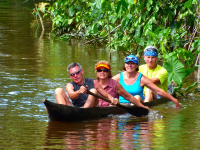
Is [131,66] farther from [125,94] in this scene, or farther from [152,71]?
[152,71]

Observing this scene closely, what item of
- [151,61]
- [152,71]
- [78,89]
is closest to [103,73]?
[78,89]

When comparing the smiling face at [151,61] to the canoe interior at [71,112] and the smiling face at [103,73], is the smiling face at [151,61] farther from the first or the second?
the canoe interior at [71,112]

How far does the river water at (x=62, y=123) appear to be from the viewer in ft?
18.4

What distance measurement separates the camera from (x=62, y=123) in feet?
22.2

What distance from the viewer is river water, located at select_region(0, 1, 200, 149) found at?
220 inches

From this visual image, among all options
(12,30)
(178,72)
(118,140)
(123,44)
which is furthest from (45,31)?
(118,140)

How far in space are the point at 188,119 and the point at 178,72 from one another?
2.02 m

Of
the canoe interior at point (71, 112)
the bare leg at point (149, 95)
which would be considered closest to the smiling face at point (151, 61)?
the bare leg at point (149, 95)

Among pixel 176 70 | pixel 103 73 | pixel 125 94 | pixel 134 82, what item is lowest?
pixel 125 94

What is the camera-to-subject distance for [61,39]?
18.7 m

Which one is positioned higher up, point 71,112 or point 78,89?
point 78,89

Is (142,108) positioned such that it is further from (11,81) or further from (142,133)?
(11,81)

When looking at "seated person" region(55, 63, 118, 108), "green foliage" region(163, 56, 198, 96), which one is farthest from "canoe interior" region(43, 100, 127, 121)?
"green foliage" region(163, 56, 198, 96)

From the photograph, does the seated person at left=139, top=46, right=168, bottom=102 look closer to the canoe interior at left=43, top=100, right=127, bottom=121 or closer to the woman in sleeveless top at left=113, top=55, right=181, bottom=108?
the woman in sleeveless top at left=113, top=55, right=181, bottom=108
